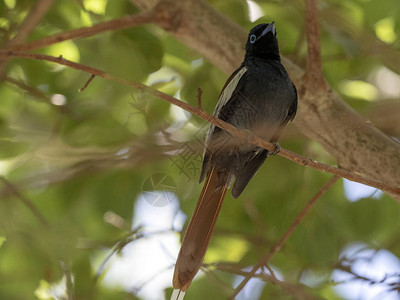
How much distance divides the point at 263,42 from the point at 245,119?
0.49m

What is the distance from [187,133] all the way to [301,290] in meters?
1.13

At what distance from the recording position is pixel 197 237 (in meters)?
2.89

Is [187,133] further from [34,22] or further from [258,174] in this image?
[34,22]

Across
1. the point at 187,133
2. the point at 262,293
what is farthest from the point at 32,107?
the point at 262,293

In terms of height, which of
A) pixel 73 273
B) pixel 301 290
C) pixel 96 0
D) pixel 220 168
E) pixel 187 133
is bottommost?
pixel 301 290

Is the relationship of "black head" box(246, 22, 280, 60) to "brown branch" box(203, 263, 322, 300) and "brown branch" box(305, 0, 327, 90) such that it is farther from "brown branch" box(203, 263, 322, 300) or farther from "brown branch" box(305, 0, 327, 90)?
"brown branch" box(203, 263, 322, 300)

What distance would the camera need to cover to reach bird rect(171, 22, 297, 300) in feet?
9.80

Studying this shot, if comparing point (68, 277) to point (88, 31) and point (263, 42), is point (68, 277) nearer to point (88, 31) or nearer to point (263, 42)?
point (88, 31)

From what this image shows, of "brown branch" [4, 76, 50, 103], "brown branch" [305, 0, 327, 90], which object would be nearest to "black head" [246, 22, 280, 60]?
"brown branch" [305, 0, 327, 90]

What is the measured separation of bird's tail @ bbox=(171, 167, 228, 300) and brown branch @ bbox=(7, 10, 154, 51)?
3.09 ft

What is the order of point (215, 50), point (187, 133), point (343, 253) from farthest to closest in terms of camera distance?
point (343, 253), point (187, 133), point (215, 50)

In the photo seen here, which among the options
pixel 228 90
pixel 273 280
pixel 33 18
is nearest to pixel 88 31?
pixel 33 18

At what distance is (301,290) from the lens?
10.6 feet

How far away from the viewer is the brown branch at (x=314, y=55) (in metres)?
2.88
